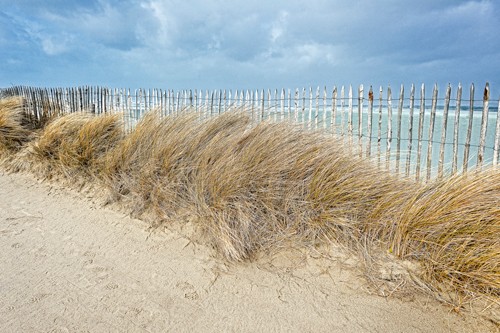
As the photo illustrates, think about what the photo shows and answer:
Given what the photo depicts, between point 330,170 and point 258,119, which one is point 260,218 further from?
point 258,119

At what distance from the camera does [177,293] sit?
105 inches

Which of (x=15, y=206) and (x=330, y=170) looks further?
(x=15, y=206)

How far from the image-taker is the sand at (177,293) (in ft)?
7.67

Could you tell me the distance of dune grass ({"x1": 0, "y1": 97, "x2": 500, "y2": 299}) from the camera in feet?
8.98

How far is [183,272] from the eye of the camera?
9.60 ft

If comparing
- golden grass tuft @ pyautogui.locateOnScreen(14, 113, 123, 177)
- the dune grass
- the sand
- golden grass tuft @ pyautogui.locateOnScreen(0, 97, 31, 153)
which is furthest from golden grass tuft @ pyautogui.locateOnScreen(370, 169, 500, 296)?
golden grass tuft @ pyautogui.locateOnScreen(0, 97, 31, 153)

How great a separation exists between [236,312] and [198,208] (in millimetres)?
1297

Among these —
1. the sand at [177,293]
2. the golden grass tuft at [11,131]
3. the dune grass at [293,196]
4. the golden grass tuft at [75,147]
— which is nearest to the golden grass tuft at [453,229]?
the dune grass at [293,196]

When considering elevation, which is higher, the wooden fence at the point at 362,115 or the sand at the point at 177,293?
the wooden fence at the point at 362,115

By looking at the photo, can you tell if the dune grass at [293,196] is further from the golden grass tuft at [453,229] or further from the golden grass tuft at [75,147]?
the golden grass tuft at [75,147]

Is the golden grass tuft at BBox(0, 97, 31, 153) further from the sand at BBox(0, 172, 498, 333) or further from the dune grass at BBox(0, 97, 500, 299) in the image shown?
the sand at BBox(0, 172, 498, 333)

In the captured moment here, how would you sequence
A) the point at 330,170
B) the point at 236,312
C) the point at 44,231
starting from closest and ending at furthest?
the point at 236,312, the point at 330,170, the point at 44,231

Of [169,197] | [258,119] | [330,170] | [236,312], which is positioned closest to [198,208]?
[169,197]

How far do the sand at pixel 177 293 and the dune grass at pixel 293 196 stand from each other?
10.0 inches
